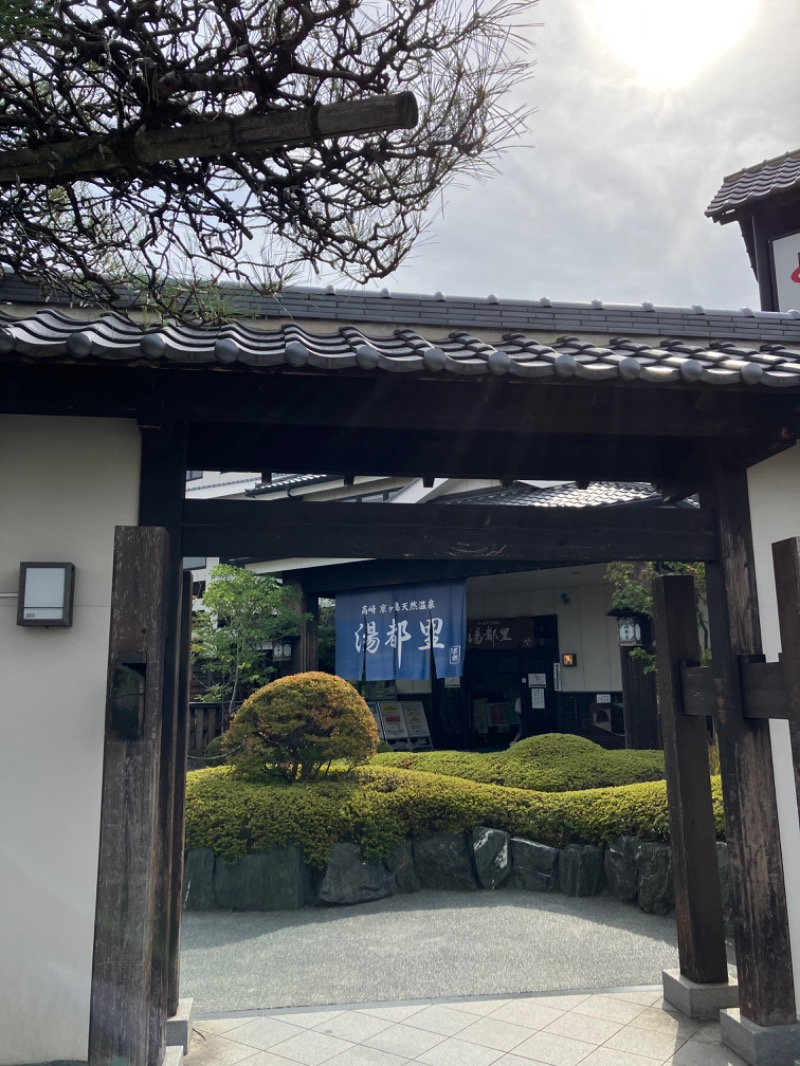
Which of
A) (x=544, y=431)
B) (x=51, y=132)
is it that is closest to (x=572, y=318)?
(x=544, y=431)

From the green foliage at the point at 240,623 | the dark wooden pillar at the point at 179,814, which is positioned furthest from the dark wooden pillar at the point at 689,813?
the green foliage at the point at 240,623

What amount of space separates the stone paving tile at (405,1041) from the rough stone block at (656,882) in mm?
3325

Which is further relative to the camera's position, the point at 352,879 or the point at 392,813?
the point at 392,813

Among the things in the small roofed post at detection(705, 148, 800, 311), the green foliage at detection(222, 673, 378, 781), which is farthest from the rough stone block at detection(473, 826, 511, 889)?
the small roofed post at detection(705, 148, 800, 311)

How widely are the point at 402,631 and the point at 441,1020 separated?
32.2 feet

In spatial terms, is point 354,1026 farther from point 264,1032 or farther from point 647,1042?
point 647,1042

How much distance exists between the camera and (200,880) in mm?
8258

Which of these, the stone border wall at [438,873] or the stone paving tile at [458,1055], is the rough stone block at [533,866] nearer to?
the stone border wall at [438,873]

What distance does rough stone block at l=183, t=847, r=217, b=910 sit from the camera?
8.23 m

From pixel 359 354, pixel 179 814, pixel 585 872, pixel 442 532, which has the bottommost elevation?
pixel 585 872

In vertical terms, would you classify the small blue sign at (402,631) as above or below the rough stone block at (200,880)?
above

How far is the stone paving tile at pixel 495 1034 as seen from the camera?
4988 millimetres

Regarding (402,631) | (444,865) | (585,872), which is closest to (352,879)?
(444,865)

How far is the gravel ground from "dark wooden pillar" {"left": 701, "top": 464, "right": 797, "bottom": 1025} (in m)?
1.71
